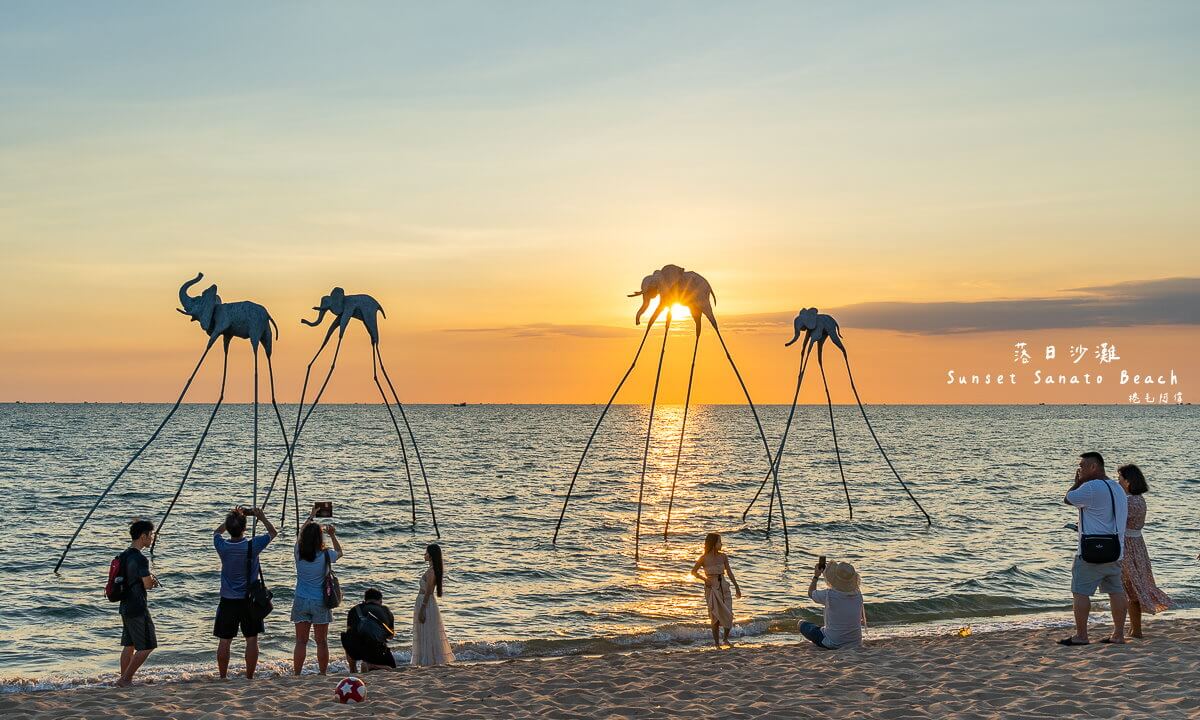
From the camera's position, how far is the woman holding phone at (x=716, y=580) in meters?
13.9

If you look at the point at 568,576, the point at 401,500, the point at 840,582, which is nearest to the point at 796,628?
the point at 840,582

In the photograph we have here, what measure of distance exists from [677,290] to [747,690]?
9.98 m

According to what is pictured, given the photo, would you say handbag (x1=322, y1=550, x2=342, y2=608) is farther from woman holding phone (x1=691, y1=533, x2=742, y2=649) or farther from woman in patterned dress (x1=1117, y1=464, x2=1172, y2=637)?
woman in patterned dress (x1=1117, y1=464, x2=1172, y2=637)

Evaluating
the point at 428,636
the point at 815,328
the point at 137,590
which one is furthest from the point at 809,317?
the point at 137,590

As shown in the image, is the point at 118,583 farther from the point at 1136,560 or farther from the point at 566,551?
the point at 566,551

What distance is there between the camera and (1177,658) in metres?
11.1

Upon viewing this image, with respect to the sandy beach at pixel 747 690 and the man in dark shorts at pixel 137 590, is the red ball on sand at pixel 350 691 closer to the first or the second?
the sandy beach at pixel 747 690

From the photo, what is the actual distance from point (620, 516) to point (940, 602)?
62.7 feet

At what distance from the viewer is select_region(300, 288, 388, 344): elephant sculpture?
61.7 feet

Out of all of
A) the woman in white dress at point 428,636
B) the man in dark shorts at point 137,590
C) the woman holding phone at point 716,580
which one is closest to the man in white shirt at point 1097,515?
the woman holding phone at point 716,580

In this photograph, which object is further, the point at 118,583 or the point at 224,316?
the point at 224,316

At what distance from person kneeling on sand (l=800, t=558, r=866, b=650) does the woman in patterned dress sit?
314 cm

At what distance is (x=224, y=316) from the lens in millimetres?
17750

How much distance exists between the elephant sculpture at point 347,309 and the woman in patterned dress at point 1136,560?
12.8 m
